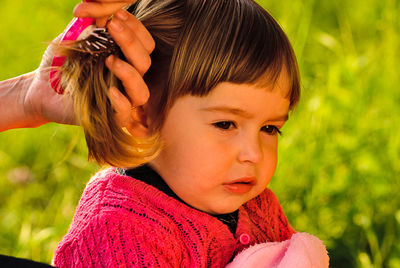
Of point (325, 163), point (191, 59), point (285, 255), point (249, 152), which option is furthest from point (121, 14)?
point (325, 163)

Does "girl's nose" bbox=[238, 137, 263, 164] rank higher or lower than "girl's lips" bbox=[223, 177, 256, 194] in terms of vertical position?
higher

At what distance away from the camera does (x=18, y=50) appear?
388cm

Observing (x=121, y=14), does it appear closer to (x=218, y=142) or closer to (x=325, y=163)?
(x=218, y=142)

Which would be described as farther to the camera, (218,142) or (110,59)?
(218,142)

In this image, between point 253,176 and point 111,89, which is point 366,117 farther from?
point 111,89

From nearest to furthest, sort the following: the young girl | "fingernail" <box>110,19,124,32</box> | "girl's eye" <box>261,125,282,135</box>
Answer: "fingernail" <box>110,19,124,32</box> → the young girl → "girl's eye" <box>261,125,282,135</box>

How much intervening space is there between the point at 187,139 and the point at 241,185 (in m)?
0.20

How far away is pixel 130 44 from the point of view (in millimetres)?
1521

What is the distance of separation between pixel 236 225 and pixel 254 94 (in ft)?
1.44

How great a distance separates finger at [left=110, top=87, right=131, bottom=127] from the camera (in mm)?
1539

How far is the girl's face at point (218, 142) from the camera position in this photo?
166 cm

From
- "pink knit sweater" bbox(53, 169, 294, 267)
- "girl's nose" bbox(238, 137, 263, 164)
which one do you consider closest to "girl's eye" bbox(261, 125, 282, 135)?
"girl's nose" bbox(238, 137, 263, 164)

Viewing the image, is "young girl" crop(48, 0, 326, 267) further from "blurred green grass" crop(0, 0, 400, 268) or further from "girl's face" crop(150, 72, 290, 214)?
"blurred green grass" crop(0, 0, 400, 268)

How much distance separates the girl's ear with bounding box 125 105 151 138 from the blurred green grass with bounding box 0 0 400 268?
0.56 metres
